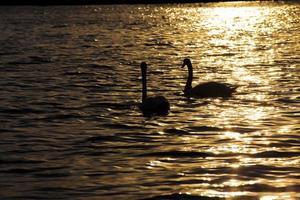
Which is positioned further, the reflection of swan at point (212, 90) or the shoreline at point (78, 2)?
the shoreline at point (78, 2)

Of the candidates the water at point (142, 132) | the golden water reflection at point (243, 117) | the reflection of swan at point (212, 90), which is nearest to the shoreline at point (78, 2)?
the golden water reflection at point (243, 117)

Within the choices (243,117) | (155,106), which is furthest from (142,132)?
(243,117)

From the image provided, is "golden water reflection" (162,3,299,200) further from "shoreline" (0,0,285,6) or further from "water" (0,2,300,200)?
"shoreline" (0,0,285,6)

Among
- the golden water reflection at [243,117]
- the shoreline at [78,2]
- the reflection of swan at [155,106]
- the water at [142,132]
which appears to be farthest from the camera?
the shoreline at [78,2]

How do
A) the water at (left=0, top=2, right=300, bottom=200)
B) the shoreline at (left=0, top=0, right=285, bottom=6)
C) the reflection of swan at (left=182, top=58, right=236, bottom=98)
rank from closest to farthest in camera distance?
the water at (left=0, top=2, right=300, bottom=200) → the reflection of swan at (left=182, top=58, right=236, bottom=98) → the shoreline at (left=0, top=0, right=285, bottom=6)

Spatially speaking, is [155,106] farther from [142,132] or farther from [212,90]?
[212,90]

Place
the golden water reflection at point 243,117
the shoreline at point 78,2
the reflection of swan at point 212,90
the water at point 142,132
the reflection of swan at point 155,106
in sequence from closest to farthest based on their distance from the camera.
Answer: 1. the water at point 142,132
2. the golden water reflection at point 243,117
3. the reflection of swan at point 155,106
4. the reflection of swan at point 212,90
5. the shoreline at point 78,2

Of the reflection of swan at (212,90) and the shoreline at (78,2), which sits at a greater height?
the reflection of swan at (212,90)

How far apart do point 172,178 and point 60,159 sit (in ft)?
8.84

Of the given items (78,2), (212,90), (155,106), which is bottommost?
(78,2)

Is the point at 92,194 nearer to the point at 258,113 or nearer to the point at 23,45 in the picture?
the point at 258,113

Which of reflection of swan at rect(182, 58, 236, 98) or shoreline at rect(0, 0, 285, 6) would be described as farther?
shoreline at rect(0, 0, 285, 6)

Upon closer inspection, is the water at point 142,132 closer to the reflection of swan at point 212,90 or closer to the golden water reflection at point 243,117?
the golden water reflection at point 243,117

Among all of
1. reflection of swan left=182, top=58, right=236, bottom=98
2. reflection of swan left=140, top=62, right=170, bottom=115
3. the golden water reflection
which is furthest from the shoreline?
reflection of swan left=140, top=62, right=170, bottom=115
